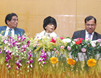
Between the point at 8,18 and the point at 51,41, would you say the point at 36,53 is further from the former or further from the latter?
the point at 8,18

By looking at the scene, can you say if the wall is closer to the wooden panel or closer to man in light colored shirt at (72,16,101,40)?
the wooden panel

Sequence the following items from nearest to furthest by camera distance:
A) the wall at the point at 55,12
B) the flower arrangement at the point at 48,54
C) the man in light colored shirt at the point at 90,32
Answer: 1. the flower arrangement at the point at 48,54
2. the man in light colored shirt at the point at 90,32
3. the wall at the point at 55,12

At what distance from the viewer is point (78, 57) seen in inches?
67.9

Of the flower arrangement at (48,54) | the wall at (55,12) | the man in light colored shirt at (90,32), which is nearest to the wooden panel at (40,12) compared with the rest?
the wall at (55,12)

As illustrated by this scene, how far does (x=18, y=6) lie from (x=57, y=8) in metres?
0.93

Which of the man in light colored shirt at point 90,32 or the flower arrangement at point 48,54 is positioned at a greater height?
the man in light colored shirt at point 90,32

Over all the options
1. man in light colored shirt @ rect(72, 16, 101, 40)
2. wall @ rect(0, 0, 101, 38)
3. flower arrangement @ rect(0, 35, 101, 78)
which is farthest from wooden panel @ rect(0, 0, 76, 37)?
flower arrangement @ rect(0, 35, 101, 78)

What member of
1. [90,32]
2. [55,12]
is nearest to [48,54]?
[90,32]

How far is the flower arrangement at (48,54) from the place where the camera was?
5.57 ft

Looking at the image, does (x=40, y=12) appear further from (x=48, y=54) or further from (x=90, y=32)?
(x=48, y=54)

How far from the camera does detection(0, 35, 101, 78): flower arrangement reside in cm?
170

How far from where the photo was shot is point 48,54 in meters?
1.75

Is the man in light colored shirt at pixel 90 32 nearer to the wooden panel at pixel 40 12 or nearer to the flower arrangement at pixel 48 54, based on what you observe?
A: the wooden panel at pixel 40 12

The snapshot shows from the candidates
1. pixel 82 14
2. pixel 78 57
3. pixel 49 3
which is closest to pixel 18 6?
pixel 49 3
